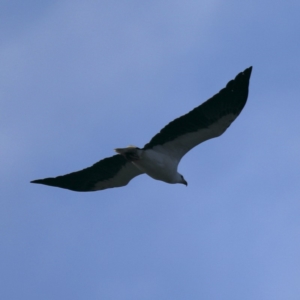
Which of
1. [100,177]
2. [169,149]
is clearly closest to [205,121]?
[169,149]

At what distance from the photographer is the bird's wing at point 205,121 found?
771 inches

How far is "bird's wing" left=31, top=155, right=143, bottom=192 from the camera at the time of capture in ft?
71.8

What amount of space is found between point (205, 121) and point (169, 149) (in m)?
1.53

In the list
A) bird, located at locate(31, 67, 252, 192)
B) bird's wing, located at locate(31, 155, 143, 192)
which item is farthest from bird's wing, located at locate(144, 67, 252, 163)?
bird's wing, located at locate(31, 155, 143, 192)

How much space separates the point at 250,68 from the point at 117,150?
4.00m

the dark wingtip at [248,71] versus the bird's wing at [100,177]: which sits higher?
the bird's wing at [100,177]

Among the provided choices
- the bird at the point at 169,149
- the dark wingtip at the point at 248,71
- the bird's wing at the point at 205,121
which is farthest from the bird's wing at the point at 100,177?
the dark wingtip at the point at 248,71

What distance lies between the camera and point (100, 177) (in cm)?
2238

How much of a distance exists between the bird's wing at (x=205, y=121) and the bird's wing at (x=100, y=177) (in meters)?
1.34

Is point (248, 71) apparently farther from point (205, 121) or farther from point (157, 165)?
point (157, 165)

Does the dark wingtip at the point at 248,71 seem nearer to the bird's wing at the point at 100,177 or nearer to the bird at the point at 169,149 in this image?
the bird at the point at 169,149

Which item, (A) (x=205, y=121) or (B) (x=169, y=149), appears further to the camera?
(B) (x=169, y=149)

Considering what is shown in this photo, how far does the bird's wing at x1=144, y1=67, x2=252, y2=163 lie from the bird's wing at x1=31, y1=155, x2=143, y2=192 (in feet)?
4.38

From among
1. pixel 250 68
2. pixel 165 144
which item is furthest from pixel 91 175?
pixel 250 68
